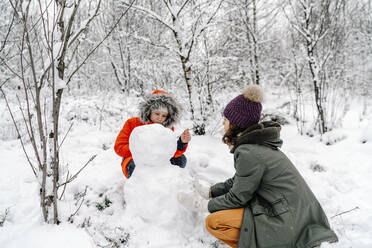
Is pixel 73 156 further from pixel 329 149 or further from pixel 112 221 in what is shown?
pixel 329 149

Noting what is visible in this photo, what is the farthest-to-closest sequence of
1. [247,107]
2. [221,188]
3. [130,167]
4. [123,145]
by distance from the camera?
[123,145] < [130,167] < [221,188] < [247,107]

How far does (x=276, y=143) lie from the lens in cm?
165

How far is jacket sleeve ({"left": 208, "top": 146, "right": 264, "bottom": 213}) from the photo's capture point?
4.97 feet

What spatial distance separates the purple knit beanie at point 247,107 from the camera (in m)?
1.65

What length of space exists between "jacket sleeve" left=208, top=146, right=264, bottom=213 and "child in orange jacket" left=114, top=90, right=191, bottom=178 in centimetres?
87

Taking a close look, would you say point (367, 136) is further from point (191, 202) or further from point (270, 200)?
point (191, 202)

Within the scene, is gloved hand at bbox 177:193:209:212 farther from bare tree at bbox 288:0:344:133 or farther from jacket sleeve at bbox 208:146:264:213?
bare tree at bbox 288:0:344:133

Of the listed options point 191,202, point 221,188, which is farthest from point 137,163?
point 221,188

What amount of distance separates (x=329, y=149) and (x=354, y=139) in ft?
1.77

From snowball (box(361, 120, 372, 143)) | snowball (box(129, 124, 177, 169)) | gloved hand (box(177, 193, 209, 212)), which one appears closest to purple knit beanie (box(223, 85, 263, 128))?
snowball (box(129, 124, 177, 169))

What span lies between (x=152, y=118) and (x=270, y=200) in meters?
1.49

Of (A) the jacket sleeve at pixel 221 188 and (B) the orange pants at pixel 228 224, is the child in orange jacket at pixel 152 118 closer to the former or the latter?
(A) the jacket sleeve at pixel 221 188

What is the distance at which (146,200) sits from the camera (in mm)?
1811

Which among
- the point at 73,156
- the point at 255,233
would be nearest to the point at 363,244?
the point at 255,233
